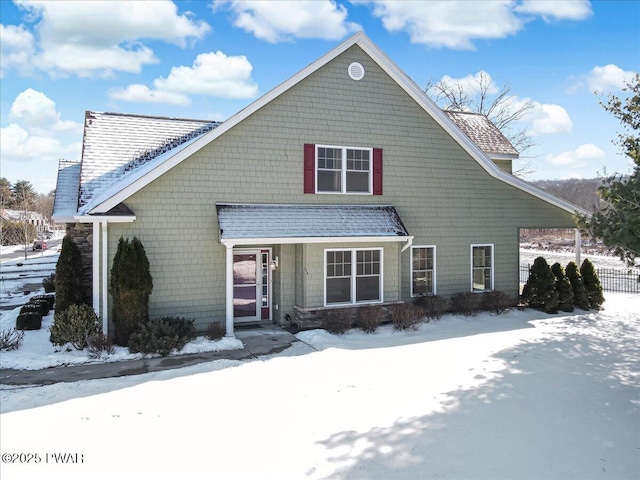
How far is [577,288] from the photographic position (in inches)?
622

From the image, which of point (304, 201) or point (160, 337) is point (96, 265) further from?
point (304, 201)

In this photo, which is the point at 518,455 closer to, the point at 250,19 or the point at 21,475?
the point at 21,475

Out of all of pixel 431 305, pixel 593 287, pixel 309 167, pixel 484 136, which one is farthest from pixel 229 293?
pixel 484 136

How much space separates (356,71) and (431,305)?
276 inches

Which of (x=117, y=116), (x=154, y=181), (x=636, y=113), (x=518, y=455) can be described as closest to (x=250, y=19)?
(x=117, y=116)

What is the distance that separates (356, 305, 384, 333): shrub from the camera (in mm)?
12523

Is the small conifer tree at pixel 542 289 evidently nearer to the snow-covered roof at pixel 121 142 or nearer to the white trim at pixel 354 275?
the white trim at pixel 354 275

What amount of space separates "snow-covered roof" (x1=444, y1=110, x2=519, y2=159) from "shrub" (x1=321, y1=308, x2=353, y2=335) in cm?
922

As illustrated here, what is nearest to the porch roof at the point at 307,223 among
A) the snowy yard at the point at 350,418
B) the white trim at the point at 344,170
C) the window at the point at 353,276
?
the white trim at the point at 344,170

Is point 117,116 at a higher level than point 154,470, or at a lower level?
higher

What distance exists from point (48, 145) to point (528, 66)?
60.8 meters

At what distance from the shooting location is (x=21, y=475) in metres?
5.33

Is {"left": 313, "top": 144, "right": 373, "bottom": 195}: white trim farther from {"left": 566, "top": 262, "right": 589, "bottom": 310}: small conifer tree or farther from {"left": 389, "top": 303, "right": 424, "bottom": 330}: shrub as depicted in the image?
{"left": 566, "top": 262, "right": 589, "bottom": 310}: small conifer tree

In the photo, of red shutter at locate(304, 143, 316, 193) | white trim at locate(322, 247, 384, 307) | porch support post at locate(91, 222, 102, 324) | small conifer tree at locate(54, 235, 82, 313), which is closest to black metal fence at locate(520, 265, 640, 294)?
white trim at locate(322, 247, 384, 307)
